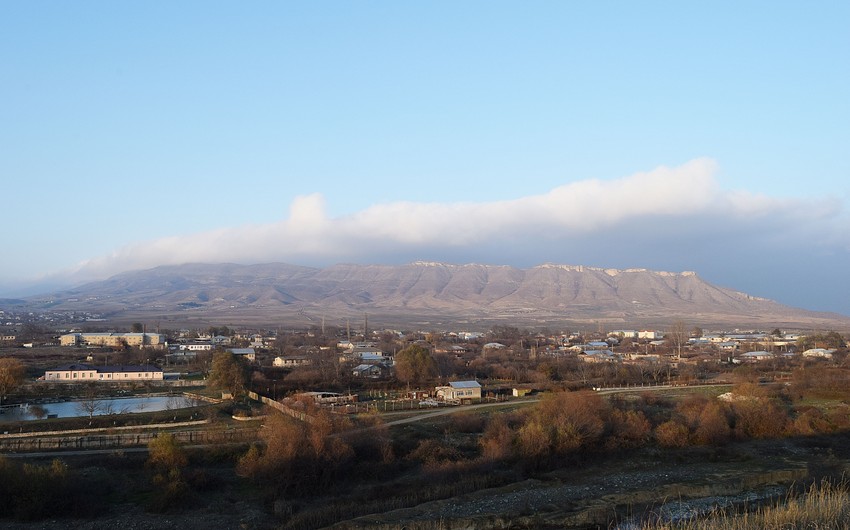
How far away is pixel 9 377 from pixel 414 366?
22620 mm

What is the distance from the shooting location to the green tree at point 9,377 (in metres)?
36.6

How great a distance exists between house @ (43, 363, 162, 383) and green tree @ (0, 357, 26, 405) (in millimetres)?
5439

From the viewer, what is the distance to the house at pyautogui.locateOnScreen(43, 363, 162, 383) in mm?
44438

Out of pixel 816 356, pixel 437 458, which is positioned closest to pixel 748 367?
pixel 816 356

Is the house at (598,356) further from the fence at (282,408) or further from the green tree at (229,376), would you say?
the green tree at (229,376)

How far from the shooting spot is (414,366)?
147ft

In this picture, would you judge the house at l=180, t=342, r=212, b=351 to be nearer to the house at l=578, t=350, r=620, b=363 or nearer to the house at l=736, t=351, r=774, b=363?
the house at l=578, t=350, r=620, b=363

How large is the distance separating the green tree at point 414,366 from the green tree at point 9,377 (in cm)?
2158

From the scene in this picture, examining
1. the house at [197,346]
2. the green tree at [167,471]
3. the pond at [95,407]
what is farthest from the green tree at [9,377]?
the house at [197,346]

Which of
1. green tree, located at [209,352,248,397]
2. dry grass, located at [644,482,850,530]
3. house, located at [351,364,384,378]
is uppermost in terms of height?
dry grass, located at [644,482,850,530]

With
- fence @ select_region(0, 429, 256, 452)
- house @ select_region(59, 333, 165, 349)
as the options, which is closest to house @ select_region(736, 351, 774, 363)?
fence @ select_region(0, 429, 256, 452)

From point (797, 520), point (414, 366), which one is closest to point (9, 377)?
point (414, 366)

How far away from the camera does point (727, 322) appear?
131 metres

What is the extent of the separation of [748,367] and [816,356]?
11.3 metres
